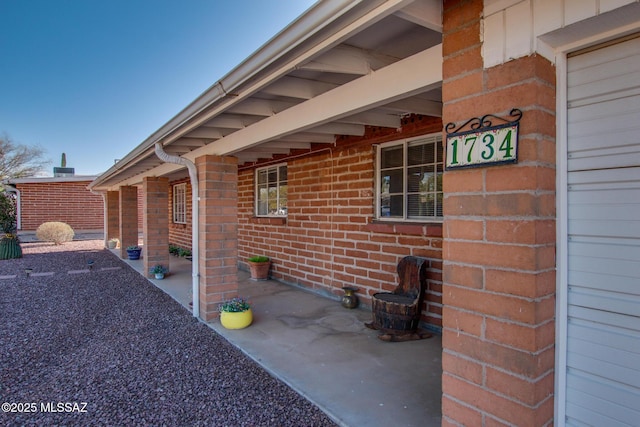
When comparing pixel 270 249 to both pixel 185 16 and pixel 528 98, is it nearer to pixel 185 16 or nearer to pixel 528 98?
pixel 528 98

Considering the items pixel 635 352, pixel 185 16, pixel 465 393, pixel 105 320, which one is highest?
pixel 185 16

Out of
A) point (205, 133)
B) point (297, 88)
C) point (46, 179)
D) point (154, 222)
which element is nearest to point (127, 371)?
point (205, 133)

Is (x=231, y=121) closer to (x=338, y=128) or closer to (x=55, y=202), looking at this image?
(x=338, y=128)

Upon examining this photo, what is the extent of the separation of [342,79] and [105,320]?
4843mm

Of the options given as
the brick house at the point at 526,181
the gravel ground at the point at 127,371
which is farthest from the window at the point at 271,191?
the brick house at the point at 526,181

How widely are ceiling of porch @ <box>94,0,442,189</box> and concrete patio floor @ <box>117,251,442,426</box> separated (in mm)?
2309

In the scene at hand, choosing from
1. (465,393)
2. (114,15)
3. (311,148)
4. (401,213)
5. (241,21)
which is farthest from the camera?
(114,15)

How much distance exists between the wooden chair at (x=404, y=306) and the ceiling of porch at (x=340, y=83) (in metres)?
1.82

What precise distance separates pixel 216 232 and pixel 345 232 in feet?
6.59

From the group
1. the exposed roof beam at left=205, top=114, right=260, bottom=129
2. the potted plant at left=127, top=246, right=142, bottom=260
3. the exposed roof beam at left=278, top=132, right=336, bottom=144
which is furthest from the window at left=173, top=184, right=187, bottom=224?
the exposed roof beam at left=205, top=114, right=260, bottom=129

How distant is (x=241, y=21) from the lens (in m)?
9.23

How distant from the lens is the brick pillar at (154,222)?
26.4ft

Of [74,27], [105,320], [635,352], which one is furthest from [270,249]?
[74,27]

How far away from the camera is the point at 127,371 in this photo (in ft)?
11.5
